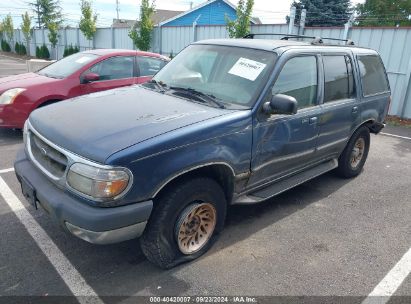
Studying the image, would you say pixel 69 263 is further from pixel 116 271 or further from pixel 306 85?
pixel 306 85

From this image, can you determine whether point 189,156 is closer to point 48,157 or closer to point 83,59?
point 48,157

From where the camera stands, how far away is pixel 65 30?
26.5 m

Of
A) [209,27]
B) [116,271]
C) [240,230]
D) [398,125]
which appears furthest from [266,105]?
[209,27]

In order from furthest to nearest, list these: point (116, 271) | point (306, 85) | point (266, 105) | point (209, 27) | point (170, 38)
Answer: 1. point (170, 38)
2. point (209, 27)
3. point (306, 85)
4. point (266, 105)
5. point (116, 271)

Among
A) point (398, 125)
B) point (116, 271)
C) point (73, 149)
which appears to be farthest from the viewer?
point (398, 125)

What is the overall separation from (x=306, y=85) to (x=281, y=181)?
1098mm

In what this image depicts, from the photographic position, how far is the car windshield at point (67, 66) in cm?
666

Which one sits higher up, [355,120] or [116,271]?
[355,120]

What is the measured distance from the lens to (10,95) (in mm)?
6113

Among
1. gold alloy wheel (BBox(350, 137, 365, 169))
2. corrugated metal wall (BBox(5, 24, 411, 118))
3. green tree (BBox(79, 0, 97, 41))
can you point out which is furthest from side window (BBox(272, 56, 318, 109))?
green tree (BBox(79, 0, 97, 41))

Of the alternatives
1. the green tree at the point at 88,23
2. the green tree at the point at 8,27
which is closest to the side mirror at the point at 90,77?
the green tree at the point at 88,23

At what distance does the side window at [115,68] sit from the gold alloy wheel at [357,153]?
4393 mm

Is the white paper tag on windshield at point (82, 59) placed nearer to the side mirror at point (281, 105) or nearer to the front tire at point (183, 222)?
the side mirror at point (281, 105)

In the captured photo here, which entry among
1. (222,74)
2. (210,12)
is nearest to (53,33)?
(210,12)
